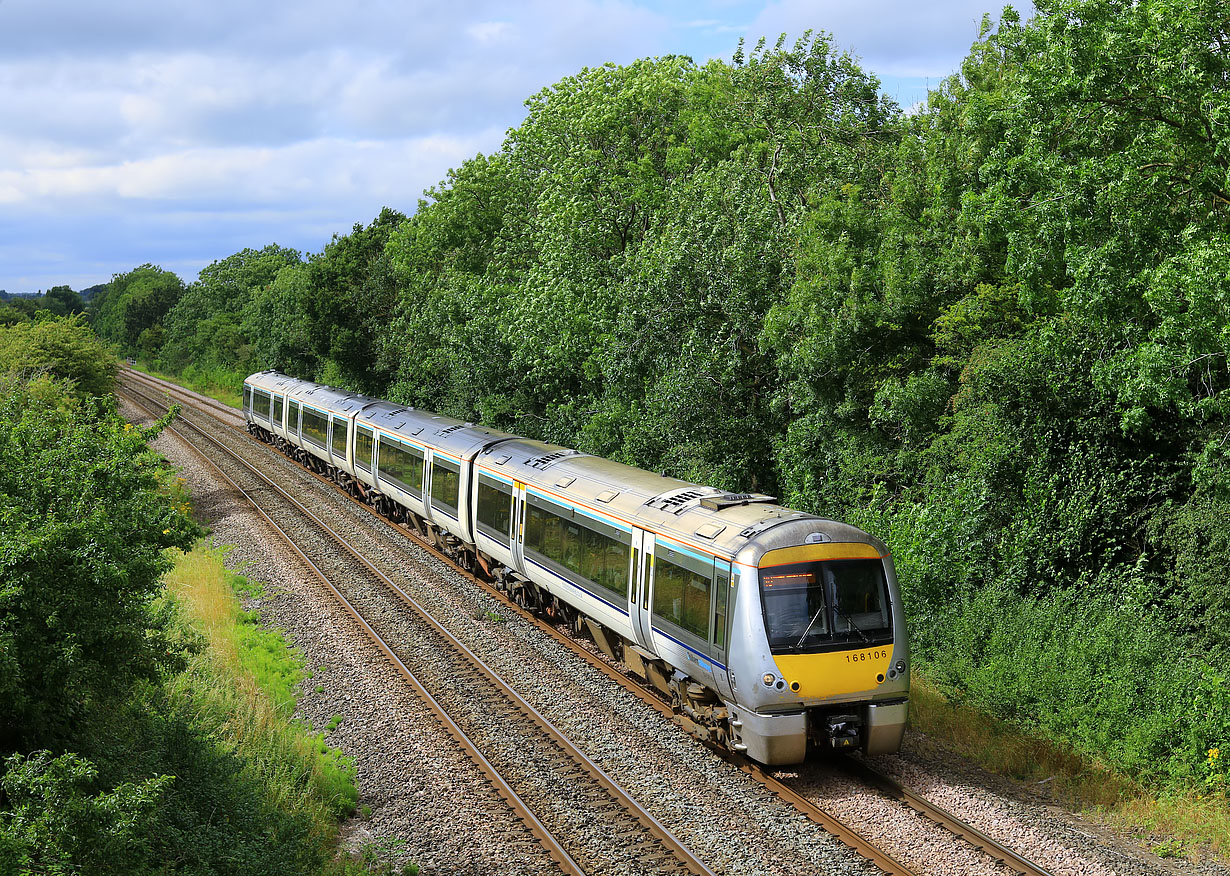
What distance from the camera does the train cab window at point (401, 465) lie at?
22.3m

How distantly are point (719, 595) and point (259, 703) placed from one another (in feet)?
20.4

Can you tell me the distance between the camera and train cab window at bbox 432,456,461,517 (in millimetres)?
19984

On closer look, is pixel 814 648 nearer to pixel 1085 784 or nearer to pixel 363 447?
pixel 1085 784

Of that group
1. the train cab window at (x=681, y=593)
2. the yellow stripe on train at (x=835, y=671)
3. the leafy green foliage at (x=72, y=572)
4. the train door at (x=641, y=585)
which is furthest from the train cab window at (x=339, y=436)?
the yellow stripe on train at (x=835, y=671)

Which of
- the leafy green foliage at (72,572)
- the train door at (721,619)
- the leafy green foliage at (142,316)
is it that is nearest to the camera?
the leafy green foliage at (72,572)

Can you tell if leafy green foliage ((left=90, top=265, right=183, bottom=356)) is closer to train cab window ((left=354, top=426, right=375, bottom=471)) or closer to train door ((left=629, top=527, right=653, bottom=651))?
train cab window ((left=354, top=426, right=375, bottom=471))

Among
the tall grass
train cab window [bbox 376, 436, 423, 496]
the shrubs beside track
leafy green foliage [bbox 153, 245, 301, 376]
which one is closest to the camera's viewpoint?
the shrubs beside track

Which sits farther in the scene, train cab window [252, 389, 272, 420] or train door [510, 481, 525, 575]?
train cab window [252, 389, 272, 420]

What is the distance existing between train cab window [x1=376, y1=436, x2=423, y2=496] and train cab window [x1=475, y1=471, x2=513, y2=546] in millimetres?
3832

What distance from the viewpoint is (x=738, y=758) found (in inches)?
442

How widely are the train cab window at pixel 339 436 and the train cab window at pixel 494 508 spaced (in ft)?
36.5

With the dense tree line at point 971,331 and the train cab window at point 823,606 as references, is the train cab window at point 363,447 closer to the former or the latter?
the dense tree line at point 971,331

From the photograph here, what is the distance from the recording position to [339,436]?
29188 millimetres

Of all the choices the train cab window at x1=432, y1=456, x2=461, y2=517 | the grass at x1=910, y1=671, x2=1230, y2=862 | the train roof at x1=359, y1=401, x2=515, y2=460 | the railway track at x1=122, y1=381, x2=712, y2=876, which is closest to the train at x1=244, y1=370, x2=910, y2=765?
the railway track at x1=122, y1=381, x2=712, y2=876
